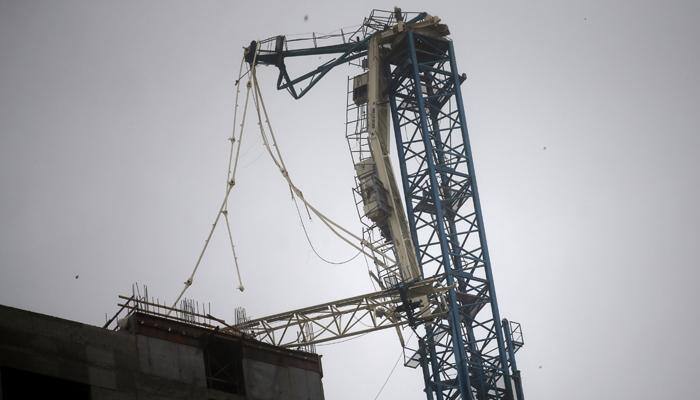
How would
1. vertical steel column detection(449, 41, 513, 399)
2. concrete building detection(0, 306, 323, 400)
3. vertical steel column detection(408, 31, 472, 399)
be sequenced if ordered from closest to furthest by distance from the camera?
1. concrete building detection(0, 306, 323, 400)
2. vertical steel column detection(408, 31, 472, 399)
3. vertical steel column detection(449, 41, 513, 399)

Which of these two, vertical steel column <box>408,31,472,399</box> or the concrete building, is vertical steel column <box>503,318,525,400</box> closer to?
vertical steel column <box>408,31,472,399</box>

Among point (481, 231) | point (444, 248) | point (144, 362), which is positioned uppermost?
point (481, 231)

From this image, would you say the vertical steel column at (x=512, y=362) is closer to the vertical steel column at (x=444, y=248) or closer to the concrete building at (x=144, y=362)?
the vertical steel column at (x=444, y=248)

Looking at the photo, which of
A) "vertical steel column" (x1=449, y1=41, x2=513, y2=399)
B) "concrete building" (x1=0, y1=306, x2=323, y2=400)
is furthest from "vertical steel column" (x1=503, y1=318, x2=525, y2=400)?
"concrete building" (x1=0, y1=306, x2=323, y2=400)

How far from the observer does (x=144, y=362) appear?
45.2m

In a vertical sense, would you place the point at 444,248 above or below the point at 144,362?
above

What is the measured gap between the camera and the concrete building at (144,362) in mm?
41906

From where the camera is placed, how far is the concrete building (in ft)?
137

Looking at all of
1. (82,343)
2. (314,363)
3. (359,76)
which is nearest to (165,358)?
(82,343)

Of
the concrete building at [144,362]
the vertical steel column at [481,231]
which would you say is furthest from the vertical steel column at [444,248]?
the concrete building at [144,362]

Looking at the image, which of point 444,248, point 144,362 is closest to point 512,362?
point 444,248

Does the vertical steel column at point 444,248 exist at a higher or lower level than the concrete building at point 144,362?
higher

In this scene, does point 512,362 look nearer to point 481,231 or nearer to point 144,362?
point 481,231

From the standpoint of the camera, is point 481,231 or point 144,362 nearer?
point 144,362
